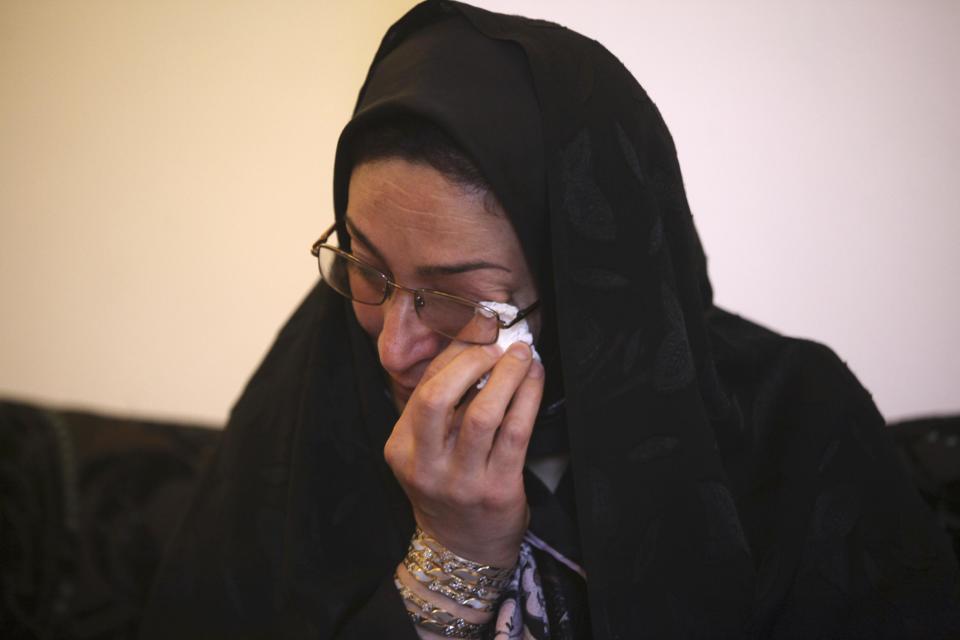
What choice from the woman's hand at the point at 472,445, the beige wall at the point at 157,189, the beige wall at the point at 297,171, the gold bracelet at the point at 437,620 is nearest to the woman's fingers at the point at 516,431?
the woman's hand at the point at 472,445

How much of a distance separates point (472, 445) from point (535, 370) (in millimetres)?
138

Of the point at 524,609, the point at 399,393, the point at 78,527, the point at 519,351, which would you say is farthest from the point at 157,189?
the point at 524,609

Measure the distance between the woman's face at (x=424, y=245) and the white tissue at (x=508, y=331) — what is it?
13mm

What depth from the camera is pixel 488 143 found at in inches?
34.9

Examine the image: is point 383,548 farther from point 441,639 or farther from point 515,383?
point 515,383

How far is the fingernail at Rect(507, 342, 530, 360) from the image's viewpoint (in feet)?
3.06

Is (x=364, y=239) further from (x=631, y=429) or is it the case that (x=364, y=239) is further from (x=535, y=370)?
(x=631, y=429)

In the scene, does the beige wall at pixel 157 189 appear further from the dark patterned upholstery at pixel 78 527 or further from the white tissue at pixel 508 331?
the white tissue at pixel 508 331

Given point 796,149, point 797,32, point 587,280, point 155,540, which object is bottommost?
point 155,540

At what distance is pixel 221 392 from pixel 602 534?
1.49 m

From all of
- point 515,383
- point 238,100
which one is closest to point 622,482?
point 515,383

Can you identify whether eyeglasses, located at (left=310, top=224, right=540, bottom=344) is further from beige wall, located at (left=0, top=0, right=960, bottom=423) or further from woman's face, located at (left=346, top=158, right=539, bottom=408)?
beige wall, located at (left=0, top=0, right=960, bottom=423)

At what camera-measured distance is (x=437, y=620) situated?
0.98 meters

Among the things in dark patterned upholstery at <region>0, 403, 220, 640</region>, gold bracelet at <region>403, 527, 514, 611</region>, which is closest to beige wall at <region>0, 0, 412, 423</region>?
dark patterned upholstery at <region>0, 403, 220, 640</region>
